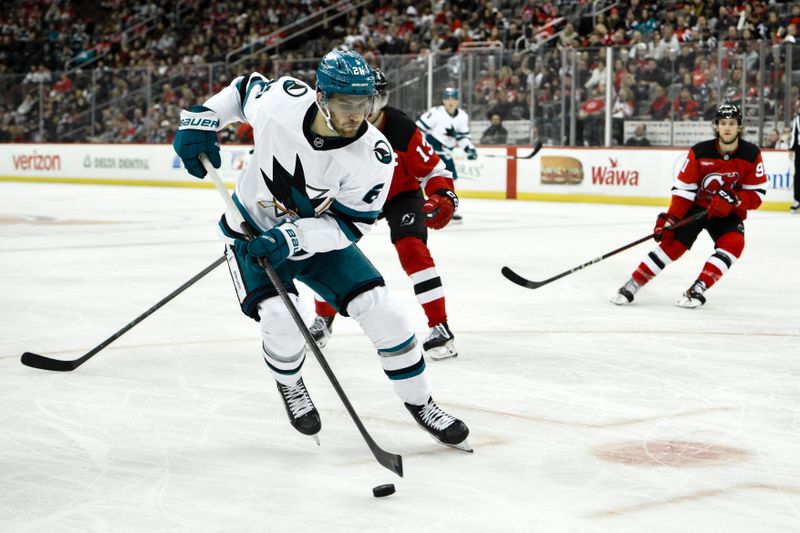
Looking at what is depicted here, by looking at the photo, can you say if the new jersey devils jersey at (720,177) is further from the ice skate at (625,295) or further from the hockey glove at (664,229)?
the ice skate at (625,295)

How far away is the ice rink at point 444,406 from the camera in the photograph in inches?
100

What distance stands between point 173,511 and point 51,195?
13.9 meters

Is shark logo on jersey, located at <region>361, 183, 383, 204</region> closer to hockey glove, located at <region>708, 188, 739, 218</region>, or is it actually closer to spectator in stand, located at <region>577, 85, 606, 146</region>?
hockey glove, located at <region>708, 188, 739, 218</region>

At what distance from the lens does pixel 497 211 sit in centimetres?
1286

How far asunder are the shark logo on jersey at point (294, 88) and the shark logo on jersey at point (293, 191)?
0.19 metres

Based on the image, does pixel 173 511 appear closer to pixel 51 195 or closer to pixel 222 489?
pixel 222 489

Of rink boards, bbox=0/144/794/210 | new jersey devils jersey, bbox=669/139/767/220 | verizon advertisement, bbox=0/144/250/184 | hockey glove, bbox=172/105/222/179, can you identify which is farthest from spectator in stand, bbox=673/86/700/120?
hockey glove, bbox=172/105/222/179

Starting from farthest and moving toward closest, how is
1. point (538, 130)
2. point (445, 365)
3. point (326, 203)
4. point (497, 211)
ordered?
point (538, 130) < point (497, 211) < point (445, 365) < point (326, 203)

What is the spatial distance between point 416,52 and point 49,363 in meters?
14.2

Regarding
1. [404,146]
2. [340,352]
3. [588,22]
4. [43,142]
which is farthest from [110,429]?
[43,142]

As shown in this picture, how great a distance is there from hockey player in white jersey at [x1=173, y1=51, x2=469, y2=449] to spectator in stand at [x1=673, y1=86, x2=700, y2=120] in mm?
10811

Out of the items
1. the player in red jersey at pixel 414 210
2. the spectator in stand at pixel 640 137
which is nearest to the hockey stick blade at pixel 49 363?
the player in red jersey at pixel 414 210

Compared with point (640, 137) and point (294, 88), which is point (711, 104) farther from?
point (294, 88)

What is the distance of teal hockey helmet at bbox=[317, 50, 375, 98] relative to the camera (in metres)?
2.85
